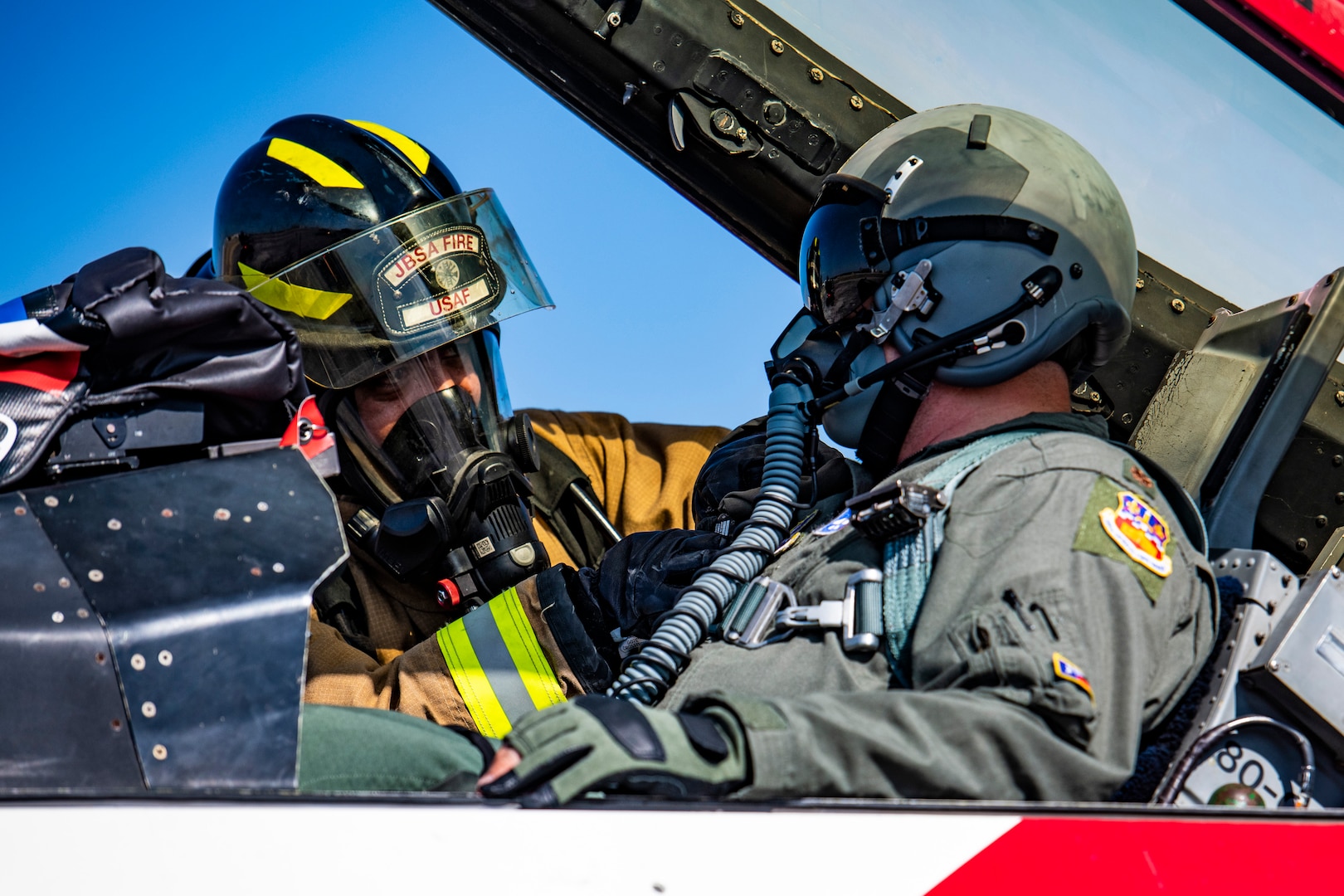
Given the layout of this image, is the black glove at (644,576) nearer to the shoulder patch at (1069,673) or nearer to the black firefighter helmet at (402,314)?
the black firefighter helmet at (402,314)

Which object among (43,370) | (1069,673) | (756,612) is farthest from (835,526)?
(43,370)

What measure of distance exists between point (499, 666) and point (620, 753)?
128 centimetres

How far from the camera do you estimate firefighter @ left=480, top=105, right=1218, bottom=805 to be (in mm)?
1153

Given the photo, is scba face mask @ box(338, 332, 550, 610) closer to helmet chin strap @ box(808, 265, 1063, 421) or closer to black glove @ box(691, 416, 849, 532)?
black glove @ box(691, 416, 849, 532)

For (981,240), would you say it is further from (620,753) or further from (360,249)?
(360,249)

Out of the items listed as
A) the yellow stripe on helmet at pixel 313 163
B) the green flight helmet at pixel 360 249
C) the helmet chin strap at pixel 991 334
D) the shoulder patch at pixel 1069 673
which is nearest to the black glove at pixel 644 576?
the helmet chin strap at pixel 991 334

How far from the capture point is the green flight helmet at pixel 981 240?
191cm

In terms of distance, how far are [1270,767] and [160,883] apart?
124cm

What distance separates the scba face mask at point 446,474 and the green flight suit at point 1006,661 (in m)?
1.03

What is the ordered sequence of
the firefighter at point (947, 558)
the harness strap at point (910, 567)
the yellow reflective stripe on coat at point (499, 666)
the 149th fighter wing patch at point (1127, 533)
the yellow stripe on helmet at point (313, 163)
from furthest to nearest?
the yellow stripe on helmet at point (313, 163)
the yellow reflective stripe on coat at point (499, 666)
the harness strap at point (910, 567)
the 149th fighter wing patch at point (1127, 533)
the firefighter at point (947, 558)

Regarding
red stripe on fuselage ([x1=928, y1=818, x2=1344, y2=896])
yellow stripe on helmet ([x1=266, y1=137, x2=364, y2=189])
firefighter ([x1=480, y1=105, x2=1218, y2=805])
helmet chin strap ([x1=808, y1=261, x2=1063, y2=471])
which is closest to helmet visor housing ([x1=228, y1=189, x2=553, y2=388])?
yellow stripe on helmet ([x1=266, y1=137, x2=364, y2=189])

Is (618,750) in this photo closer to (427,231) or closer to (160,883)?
(160,883)

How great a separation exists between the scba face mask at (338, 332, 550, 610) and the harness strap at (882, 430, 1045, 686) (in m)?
1.25

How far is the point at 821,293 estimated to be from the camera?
210 centimetres
